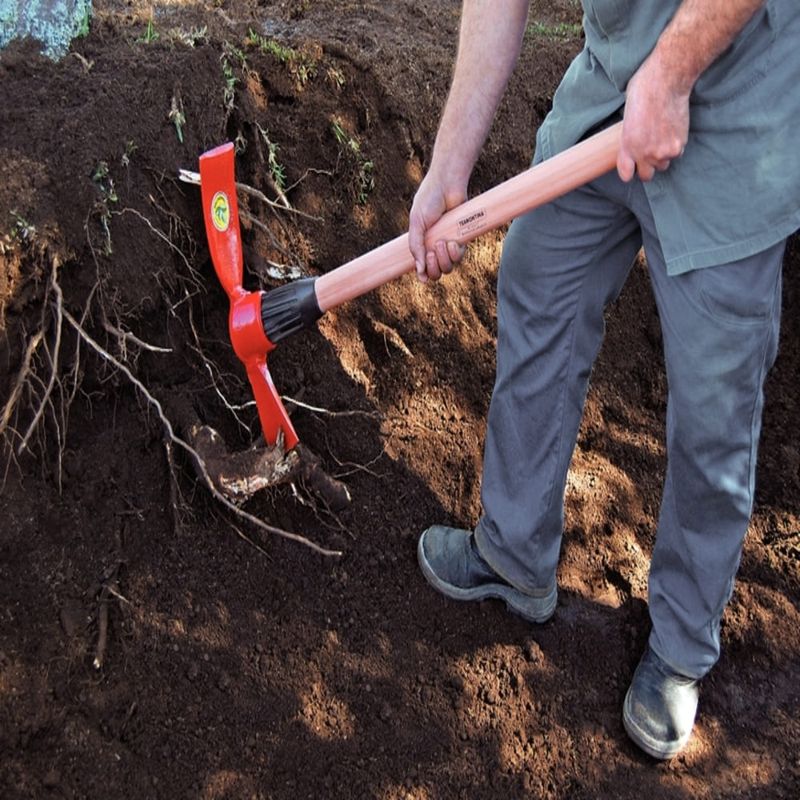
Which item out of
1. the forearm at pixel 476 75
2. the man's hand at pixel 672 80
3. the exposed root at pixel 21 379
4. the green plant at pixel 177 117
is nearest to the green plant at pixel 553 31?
the green plant at pixel 177 117

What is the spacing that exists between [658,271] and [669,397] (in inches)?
11.0

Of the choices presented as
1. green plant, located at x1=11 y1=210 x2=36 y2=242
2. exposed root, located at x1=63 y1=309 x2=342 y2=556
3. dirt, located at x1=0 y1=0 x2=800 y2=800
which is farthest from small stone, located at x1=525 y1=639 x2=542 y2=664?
green plant, located at x1=11 y1=210 x2=36 y2=242

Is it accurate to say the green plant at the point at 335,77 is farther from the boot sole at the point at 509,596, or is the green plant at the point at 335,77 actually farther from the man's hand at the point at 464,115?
the boot sole at the point at 509,596

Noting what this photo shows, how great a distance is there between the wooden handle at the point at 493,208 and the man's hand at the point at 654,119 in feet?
0.30

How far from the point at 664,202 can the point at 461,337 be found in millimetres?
1204

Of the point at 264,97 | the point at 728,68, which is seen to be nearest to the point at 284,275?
the point at 264,97

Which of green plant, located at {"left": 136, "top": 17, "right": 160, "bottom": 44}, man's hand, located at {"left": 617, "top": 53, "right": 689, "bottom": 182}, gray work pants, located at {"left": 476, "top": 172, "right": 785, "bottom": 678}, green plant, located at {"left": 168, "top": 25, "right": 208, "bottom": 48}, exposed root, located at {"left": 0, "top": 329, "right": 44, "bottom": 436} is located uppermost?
green plant, located at {"left": 136, "top": 17, "right": 160, "bottom": 44}

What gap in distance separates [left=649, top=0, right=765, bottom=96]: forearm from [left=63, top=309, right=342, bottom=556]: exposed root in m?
1.36

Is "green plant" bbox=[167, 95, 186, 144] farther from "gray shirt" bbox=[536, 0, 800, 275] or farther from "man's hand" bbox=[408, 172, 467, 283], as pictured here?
"gray shirt" bbox=[536, 0, 800, 275]

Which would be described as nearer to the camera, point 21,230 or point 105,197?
point 21,230

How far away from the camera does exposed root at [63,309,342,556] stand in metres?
2.19

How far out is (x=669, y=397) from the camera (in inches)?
74.5

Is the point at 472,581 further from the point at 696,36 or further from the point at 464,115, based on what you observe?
the point at 696,36

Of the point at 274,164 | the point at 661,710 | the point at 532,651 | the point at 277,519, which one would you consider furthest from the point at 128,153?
the point at 661,710
